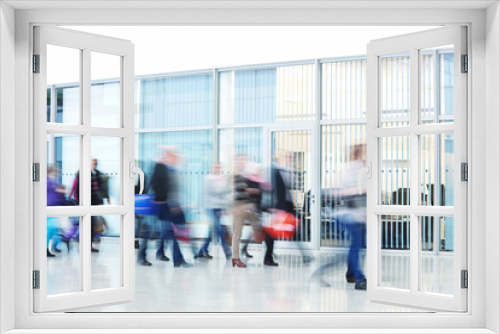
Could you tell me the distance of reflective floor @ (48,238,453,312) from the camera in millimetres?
5098

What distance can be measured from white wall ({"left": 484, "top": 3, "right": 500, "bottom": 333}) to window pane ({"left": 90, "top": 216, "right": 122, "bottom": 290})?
275 cm

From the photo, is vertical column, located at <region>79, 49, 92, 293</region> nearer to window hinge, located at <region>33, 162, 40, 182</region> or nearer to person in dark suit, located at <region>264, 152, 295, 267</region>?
window hinge, located at <region>33, 162, 40, 182</region>

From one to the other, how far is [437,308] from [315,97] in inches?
255

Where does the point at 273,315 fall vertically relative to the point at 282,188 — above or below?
below

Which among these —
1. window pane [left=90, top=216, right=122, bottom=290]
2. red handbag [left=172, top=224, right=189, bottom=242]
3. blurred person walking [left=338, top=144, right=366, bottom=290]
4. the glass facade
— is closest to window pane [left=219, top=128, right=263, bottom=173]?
the glass facade

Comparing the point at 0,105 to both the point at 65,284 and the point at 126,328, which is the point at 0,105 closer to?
the point at 126,328

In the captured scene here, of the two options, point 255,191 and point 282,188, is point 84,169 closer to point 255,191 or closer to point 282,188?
point 255,191

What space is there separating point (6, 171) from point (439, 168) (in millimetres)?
7106

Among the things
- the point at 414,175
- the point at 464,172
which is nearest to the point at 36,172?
the point at 414,175

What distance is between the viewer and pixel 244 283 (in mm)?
6301

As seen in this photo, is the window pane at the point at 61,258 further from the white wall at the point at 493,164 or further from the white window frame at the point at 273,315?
the white wall at the point at 493,164

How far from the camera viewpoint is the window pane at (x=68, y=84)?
332 cm

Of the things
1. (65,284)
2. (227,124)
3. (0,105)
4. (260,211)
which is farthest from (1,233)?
(227,124)

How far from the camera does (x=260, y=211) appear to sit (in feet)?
31.0
